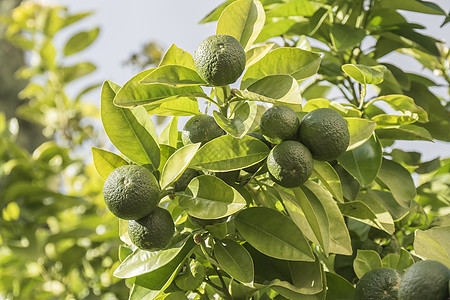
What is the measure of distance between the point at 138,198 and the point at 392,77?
2.40 ft

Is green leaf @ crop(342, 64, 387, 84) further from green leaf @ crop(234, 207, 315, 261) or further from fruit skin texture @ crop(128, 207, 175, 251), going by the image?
fruit skin texture @ crop(128, 207, 175, 251)

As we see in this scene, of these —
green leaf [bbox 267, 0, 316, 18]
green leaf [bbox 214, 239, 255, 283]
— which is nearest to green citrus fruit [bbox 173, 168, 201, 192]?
green leaf [bbox 214, 239, 255, 283]

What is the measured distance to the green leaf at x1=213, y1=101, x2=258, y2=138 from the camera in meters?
0.70

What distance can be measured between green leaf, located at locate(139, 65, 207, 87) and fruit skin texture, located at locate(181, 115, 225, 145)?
0.06 metres

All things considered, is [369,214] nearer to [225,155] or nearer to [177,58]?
[225,155]

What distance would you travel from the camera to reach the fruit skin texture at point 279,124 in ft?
2.35

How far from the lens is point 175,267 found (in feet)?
2.65

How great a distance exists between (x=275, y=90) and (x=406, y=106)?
1.15 ft

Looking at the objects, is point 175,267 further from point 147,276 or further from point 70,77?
point 70,77

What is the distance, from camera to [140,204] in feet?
2.28

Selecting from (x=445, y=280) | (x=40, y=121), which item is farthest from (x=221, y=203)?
(x=40, y=121)

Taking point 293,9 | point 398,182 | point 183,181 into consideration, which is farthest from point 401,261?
point 293,9

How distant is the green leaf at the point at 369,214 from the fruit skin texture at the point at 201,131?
0.27 m

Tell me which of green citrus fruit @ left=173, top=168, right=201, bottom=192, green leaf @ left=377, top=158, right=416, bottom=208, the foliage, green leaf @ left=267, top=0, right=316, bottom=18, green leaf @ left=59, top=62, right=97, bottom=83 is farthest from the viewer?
green leaf @ left=59, top=62, right=97, bottom=83
